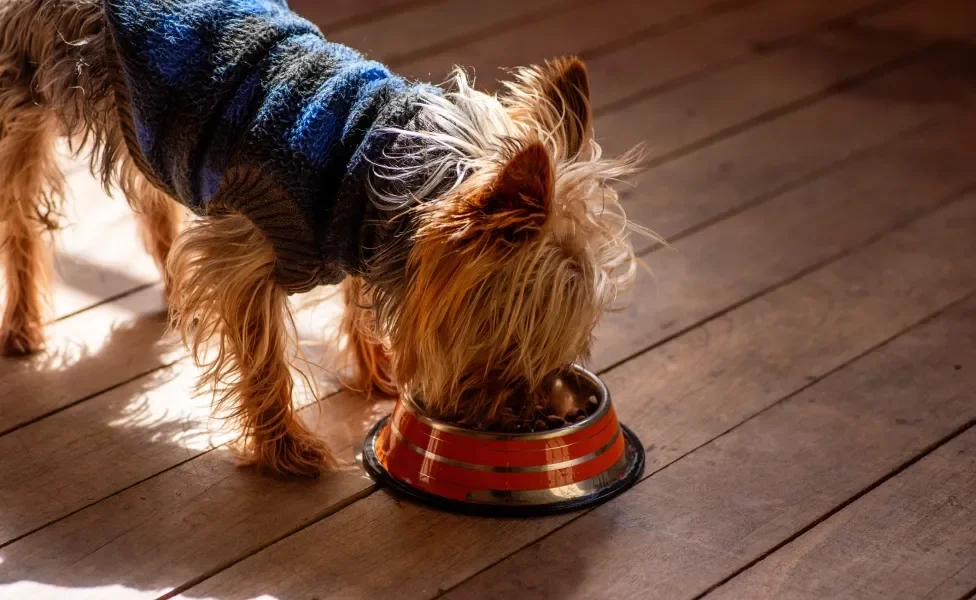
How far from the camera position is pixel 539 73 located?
6.11 ft

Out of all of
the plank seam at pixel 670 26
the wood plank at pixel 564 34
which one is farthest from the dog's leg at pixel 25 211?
the plank seam at pixel 670 26

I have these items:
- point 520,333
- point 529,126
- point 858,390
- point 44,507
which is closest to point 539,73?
point 529,126

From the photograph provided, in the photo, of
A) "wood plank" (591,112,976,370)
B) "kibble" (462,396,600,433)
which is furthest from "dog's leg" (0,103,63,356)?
"wood plank" (591,112,976,370)

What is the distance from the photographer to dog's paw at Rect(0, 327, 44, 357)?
2.39 m

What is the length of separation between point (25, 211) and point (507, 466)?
1.11 meters

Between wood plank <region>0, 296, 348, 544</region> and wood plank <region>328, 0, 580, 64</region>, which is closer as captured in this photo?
wood plank <region>0, 296, 348, 544</region>

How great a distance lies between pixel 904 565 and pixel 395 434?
0.80 meters

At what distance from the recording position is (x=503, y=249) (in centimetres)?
165

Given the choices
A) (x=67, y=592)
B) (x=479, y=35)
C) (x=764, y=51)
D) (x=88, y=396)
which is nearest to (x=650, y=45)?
(x=764, y=51)

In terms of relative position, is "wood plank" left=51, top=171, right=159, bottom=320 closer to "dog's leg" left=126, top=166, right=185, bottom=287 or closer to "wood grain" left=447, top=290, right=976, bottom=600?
"dog's leg" left=126, top=166, right=185, bottom=287

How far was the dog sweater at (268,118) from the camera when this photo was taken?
69.6 inches

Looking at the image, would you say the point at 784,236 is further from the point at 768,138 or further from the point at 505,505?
the point at 505,505

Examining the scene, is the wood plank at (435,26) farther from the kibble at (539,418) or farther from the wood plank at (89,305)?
the kibble at (539,418)

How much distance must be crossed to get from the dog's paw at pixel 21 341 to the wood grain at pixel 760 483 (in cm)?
112
